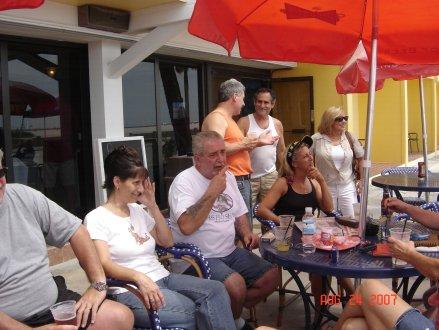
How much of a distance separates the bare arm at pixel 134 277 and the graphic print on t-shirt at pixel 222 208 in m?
0.73

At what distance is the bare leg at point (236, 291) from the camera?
2.72 metres

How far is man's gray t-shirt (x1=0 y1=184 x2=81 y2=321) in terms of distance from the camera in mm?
2098

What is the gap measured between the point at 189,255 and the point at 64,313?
0.88 meters

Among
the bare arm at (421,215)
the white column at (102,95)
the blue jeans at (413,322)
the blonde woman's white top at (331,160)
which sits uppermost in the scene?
the white column at (102,95)

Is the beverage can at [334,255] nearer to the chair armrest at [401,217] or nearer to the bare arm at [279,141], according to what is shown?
the chair armrest at [401,217]

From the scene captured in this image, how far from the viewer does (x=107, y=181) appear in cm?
261

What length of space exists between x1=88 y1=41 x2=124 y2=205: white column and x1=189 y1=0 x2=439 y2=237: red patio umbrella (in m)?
2.26

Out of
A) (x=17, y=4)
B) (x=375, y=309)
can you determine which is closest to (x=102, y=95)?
(x=17, y=4)

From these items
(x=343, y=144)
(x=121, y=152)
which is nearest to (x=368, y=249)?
(x=121, y=152)

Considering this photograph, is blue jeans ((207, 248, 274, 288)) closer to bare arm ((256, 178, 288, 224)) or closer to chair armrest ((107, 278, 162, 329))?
bare arm ((256, 178, 288, 224))

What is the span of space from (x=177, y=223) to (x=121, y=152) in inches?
22.0

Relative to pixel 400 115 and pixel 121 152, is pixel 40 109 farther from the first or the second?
pixel 400 115

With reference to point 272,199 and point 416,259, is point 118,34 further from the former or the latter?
point 416,259

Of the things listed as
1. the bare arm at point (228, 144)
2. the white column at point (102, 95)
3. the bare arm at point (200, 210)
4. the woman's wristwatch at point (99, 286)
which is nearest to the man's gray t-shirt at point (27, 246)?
the woman's wristwatch at point (99, 286)
